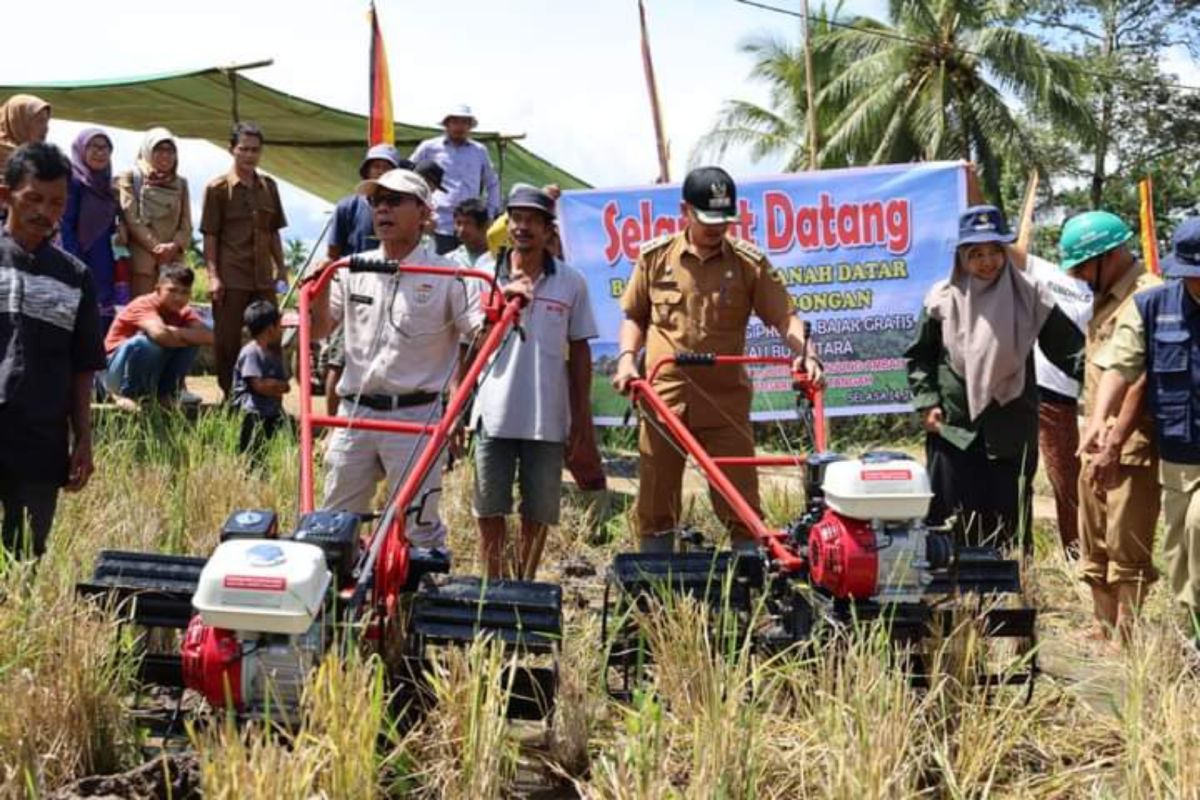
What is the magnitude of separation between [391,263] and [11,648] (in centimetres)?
160

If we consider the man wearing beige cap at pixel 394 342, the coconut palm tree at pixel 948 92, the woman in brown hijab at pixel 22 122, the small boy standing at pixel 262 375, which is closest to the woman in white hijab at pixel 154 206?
the woman in brown hijab at pixel 22 122

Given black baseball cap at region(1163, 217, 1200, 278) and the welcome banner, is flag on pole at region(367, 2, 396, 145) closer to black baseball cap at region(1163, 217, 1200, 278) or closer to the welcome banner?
the welcome banner

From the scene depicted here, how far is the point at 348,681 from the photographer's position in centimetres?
294

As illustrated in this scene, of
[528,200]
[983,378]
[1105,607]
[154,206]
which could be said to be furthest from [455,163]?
[1105,607]

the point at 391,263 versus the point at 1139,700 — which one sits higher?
the point at 391,263

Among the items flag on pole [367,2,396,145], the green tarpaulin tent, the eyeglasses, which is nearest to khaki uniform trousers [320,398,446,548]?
the eyeglasses

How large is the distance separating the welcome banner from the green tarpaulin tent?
378 cm

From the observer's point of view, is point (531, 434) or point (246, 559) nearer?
point (246, 559)

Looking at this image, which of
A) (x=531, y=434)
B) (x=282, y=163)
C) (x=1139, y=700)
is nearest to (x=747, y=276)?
(x=531, y=434)

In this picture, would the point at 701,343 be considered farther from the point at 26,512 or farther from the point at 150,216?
the point at 150,216

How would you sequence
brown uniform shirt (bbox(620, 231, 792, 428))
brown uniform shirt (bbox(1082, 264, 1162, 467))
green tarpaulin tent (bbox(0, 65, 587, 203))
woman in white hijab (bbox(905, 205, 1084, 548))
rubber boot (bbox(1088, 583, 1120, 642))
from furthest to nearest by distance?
green tarpaulin tent (bbox(0, 65, 587, 203)) < woman in white hijab (bbox(905, 205, 1084, 548)) < brown uniform shirt (bbox(620, 231, 792, 428)) < rubber boot (bbox(1088, 583, 1120, 642)) < brown uniform shirt (bbox(1082, 264, 1162, 467))

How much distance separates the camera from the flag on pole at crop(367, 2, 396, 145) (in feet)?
32.6

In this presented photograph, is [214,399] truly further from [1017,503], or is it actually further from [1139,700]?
[1139,700]

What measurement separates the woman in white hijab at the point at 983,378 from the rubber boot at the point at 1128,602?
637 mm
